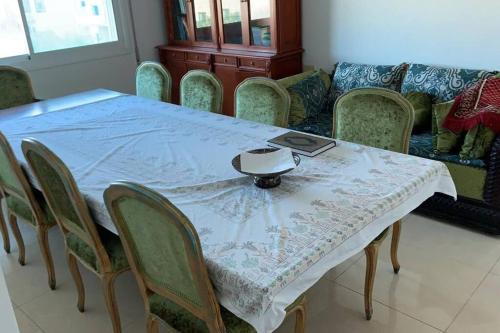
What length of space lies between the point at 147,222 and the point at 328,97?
255cm

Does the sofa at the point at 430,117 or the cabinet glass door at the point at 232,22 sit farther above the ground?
the cabinet glass door at the point at 232,22

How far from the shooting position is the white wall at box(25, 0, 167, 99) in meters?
4.20

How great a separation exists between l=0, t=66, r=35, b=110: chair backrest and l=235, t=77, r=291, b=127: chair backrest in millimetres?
1811

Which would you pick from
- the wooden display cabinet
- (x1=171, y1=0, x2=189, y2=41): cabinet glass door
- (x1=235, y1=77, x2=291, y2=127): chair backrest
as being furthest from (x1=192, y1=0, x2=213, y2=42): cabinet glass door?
(x1=235, y1=77, x2=291, y2=127): chair backrest

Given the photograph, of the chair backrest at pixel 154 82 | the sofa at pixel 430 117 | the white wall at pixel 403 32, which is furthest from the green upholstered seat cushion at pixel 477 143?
the chair backrest at pixel 154 82

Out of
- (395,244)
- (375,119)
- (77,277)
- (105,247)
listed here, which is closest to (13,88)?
(77,277)

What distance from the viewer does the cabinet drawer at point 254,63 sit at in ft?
12.7

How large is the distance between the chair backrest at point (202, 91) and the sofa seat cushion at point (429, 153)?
125 centimetres

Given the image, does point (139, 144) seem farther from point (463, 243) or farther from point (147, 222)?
point (463, 243)

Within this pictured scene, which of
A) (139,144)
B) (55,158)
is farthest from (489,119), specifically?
(55,158)

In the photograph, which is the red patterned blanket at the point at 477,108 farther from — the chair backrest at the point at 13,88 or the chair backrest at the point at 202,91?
the chair backrest at the point at 13,88

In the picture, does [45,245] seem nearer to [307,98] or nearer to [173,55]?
[307,98]

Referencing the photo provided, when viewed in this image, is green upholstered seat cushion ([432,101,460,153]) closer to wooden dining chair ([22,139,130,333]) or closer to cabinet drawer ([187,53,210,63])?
wooden dining chair ([22,139,130,333])

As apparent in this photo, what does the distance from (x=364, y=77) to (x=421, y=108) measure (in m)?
0.56
